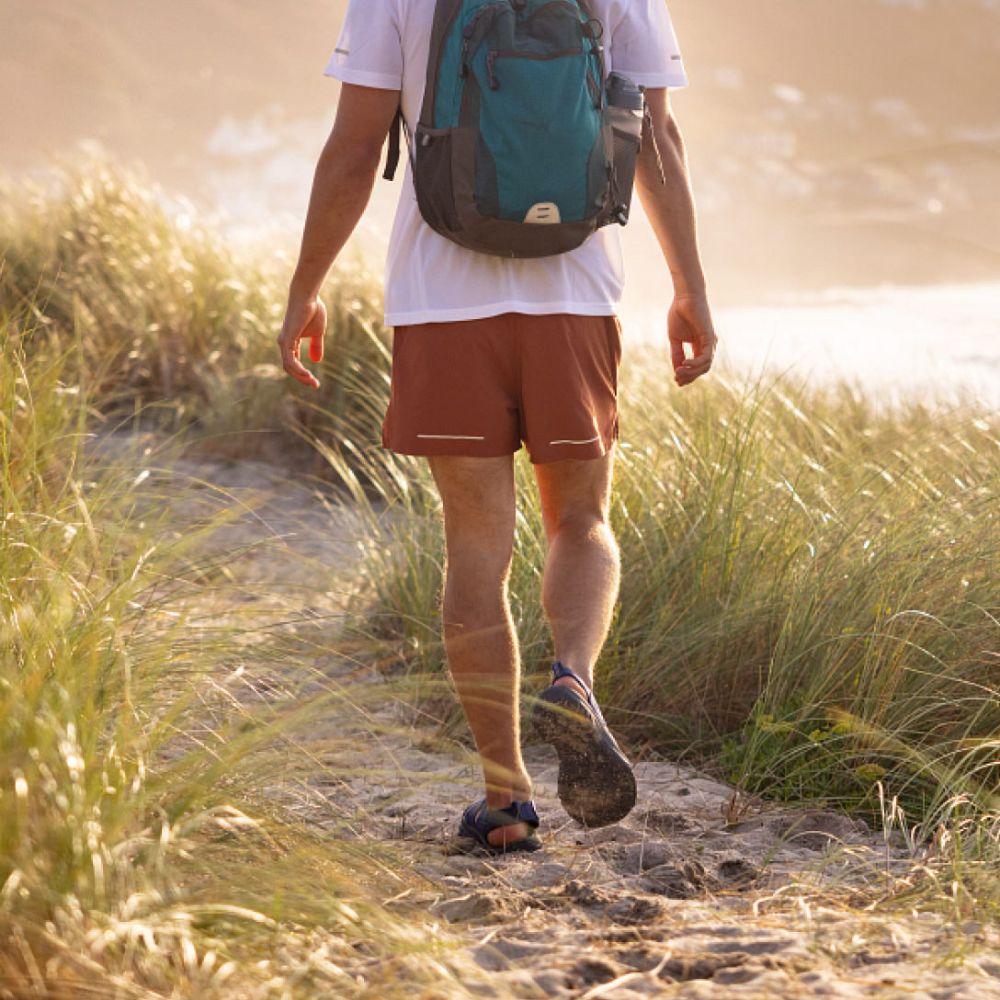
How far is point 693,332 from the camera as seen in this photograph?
3180 millimetres

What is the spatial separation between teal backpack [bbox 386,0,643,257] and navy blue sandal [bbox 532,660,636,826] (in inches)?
34.0

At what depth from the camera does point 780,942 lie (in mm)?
2174

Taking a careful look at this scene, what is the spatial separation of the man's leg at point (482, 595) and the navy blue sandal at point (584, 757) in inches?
6.3

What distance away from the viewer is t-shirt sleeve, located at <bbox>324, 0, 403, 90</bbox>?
8.93ft

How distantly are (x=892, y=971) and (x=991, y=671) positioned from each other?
1489 mm

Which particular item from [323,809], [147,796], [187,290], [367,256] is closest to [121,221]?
[187,290]

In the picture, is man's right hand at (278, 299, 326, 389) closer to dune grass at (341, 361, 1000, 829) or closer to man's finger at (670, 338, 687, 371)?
man's finger at (670, 338, 687, 371)

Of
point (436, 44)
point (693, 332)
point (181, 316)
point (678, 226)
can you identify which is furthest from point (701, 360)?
point (181, 316)

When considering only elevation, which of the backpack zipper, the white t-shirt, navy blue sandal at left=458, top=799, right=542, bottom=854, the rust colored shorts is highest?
the backpack zipper

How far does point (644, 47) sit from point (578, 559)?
1.07m

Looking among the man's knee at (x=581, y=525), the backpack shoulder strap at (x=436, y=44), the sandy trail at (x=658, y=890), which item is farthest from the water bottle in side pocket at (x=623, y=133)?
the sandy trail at (x=658, y=890)

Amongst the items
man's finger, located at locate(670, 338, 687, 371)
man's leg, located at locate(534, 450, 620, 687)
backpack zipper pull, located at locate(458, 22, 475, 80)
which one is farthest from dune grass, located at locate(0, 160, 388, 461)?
backpack zipper pull, located at locate(458, 22, 475, 80)

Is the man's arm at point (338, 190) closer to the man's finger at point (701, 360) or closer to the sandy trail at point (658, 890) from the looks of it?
the sandy trail at point (658, 890)

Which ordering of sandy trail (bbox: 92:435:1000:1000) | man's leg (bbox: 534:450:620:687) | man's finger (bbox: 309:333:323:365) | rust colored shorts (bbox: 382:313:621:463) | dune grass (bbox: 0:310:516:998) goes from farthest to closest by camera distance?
man's finger (bbox: 309:333:323:365), man's leg (bbox: 534:450:620:687), rust colored shorts (bbox: 382:313:621:463), sandy trail (bbox: 92:435:1000:1000), dune grass (bbox: 0:310:516:998)
